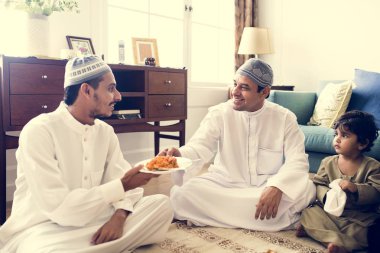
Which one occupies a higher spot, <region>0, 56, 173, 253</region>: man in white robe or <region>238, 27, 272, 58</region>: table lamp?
<region>238, 27, 272, 58</region>: table lamp

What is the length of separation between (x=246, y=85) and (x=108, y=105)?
96cm

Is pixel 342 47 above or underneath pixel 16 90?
above

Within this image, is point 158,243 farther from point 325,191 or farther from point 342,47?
point 342,47

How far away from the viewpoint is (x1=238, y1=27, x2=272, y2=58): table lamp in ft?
15.9

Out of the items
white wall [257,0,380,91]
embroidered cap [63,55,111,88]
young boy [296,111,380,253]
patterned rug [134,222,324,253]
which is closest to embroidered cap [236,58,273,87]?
young boy [296,111,380,253]

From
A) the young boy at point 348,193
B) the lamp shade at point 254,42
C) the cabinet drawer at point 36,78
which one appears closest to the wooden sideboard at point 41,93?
the cabinet drawer at point 36,78

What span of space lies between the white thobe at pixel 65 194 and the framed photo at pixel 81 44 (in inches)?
65.6

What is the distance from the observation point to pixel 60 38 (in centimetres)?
329

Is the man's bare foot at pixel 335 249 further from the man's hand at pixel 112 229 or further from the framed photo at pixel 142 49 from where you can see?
the framed photo at pixel 142 49

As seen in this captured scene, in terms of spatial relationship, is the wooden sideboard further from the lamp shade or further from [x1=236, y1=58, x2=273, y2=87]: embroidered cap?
the lamp shade

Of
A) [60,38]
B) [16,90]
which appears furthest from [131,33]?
[16,90]

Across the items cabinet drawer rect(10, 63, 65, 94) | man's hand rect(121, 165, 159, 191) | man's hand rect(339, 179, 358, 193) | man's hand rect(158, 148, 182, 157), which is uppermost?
cabinet drawer rect(10, 63, 65, 94)

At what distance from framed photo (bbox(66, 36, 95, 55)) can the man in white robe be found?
1643 millimetres

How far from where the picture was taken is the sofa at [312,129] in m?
3.49
